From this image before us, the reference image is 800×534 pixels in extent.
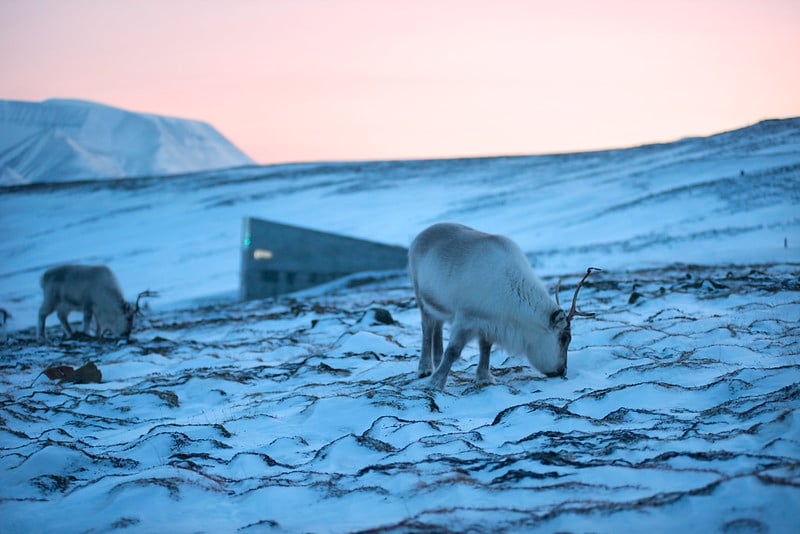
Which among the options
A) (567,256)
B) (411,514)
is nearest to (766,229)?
(567,256)

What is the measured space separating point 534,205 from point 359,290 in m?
11.7

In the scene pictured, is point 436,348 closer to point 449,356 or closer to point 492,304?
point 449,356

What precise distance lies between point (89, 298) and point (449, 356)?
8388mm

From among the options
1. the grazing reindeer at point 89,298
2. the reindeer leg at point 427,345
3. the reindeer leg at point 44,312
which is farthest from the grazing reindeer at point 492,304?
the reindeer leg at point 44,312

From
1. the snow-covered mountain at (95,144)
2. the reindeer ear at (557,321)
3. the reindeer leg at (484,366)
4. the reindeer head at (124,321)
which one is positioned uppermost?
the snow-covered mountain at (95,144)

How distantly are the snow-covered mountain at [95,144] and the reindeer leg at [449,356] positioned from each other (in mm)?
54143

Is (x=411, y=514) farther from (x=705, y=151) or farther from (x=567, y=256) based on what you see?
(x=705, y=151)

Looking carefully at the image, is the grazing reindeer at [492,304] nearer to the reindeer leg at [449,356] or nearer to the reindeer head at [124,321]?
the reindeer leg at [449,356]

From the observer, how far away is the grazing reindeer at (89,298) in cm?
1220

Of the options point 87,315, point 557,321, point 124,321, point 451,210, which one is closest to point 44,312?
point 87,315

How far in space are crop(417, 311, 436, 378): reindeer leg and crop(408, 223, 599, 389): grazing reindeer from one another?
0.39m

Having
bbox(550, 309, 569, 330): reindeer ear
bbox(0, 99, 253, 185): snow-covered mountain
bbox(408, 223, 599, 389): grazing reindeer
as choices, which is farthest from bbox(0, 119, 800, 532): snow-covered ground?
bbox(0, 99, 253, 185): snow-covered mountain

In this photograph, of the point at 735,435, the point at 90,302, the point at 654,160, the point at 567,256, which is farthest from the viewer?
the point at 654,160

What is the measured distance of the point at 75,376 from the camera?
7660 millimetres
